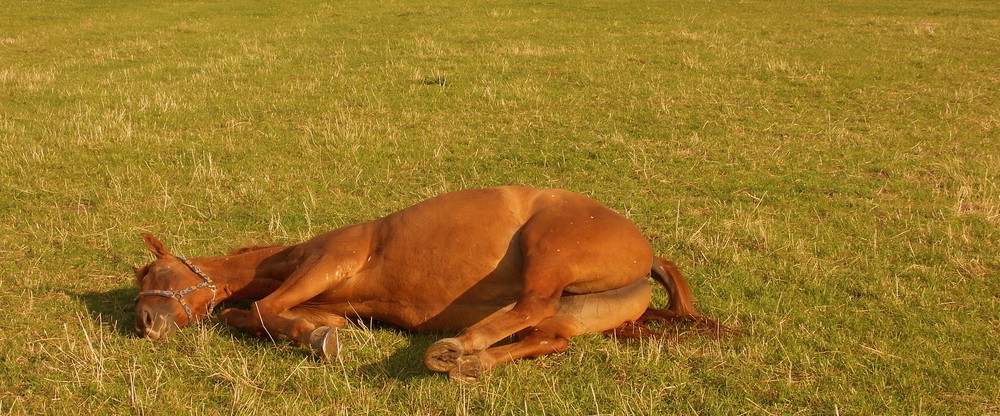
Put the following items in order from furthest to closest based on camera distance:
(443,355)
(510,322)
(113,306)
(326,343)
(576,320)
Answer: (113,306), (576,320), (326,343), (510,322), (443,355)

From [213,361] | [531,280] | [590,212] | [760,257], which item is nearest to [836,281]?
[760,257]

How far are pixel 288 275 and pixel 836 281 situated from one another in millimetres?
3918

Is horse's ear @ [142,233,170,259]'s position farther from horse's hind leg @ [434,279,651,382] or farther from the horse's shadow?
Answer: horse's hind leg @ [434,279,651,382]

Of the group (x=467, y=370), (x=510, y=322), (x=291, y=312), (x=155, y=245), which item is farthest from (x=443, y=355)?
(x=155, y=245)

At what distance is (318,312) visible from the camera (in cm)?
586

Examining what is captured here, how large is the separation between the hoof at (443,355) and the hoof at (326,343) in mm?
758

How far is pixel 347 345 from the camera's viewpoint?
5.44 meters

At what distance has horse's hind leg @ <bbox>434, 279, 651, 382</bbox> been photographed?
5102 millimetres

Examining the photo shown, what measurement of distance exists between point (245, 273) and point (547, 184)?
13.5 ft

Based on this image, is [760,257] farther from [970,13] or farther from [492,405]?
[970,13]

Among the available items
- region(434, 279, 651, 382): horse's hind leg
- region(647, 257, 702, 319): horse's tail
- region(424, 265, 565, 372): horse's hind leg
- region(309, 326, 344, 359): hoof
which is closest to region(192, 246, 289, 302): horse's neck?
region(309, 326, 344, 359): hoof

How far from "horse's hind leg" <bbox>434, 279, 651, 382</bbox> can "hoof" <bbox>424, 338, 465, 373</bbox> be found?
0.91ft

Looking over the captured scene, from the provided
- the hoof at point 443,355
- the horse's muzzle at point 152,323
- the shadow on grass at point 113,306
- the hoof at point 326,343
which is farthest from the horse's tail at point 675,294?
the shadow on grass at point 113,306

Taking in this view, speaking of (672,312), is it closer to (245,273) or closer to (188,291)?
(245,273)
